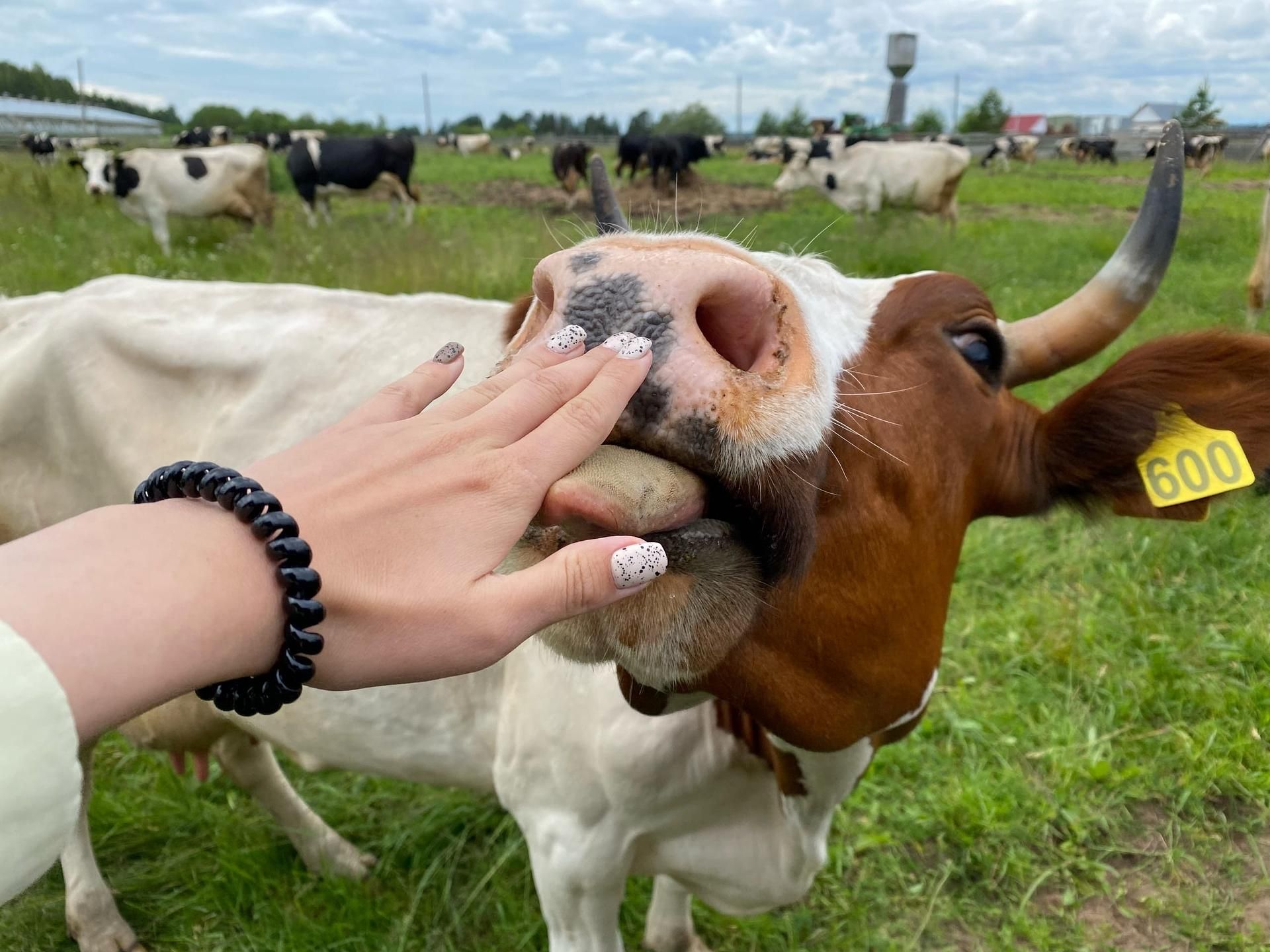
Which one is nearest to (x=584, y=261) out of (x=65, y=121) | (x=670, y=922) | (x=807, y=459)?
(x=807, y=459)

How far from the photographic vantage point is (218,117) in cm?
6262

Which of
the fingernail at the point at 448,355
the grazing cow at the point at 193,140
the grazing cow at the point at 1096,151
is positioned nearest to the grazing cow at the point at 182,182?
the fingernail at the point at 448,355

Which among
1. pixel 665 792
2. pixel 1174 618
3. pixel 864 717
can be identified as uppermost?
pixel 864 717

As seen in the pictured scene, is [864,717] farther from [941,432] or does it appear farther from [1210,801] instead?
[1210,801]

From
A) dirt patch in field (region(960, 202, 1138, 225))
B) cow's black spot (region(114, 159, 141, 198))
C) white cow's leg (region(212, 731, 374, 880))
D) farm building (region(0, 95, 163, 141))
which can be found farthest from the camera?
farm building (region(0, 95, 163, 141))

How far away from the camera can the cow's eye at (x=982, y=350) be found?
1.75 m

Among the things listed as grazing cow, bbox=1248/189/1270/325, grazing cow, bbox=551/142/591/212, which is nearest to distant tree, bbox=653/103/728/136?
grazing cow, bbox=551/142/591/212

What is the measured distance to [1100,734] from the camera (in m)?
3.41

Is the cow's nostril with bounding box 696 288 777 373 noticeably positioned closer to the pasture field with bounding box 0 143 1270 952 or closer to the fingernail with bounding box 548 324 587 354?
the fingernail with bounding box 548 324 587 354

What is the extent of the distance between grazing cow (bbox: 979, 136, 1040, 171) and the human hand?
132ft

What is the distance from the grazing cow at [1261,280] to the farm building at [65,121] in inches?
1425

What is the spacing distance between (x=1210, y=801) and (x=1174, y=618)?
1.04 metres

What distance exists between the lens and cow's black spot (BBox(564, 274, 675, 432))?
3.58ft

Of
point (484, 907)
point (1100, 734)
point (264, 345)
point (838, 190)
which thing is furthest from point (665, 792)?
point (838, 190)
